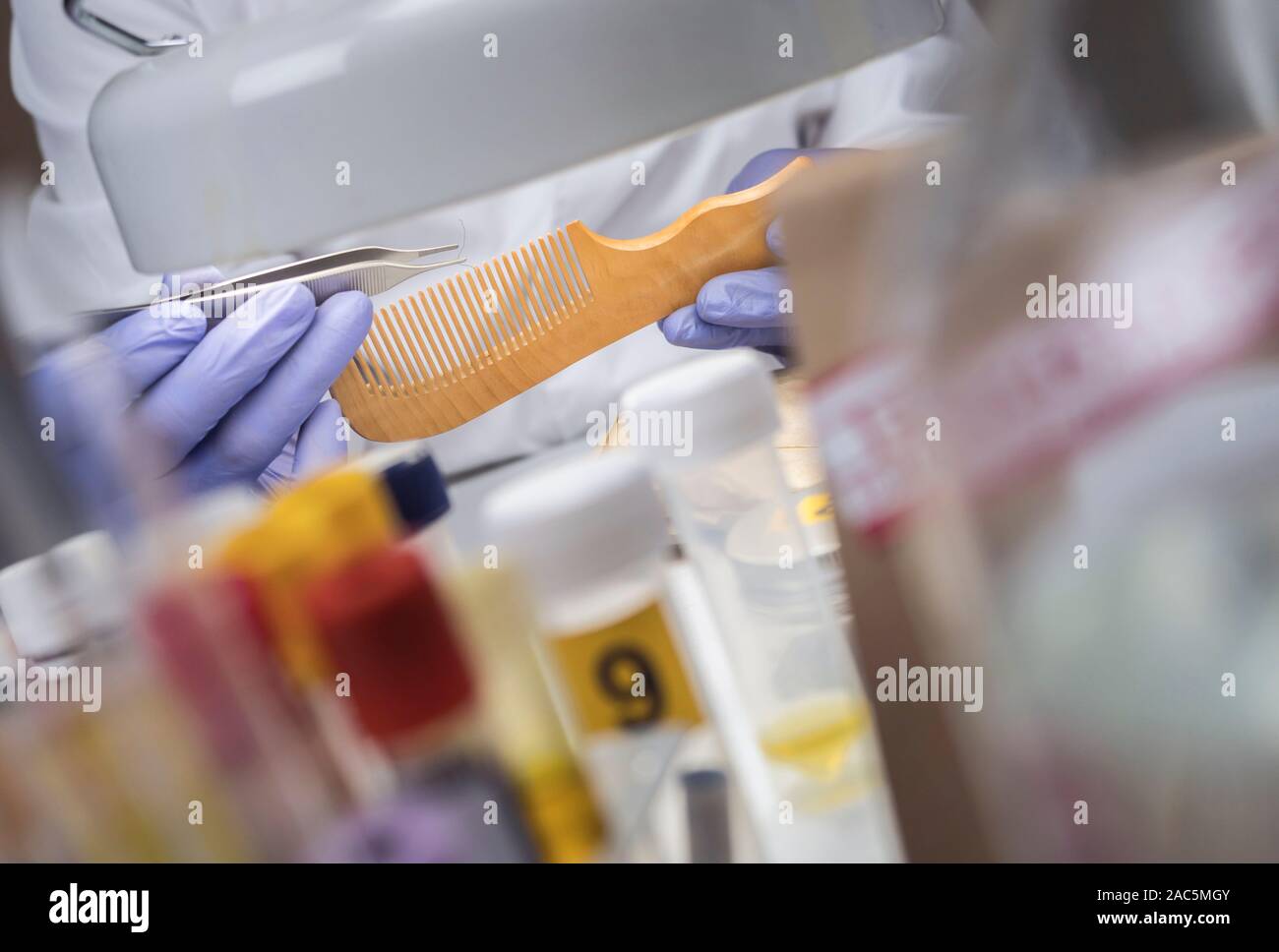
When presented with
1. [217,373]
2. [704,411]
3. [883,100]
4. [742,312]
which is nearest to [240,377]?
[217,373]

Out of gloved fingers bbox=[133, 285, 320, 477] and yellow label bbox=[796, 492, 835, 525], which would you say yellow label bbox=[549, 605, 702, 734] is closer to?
yellow label bbox=[796, 492, 835, 525]

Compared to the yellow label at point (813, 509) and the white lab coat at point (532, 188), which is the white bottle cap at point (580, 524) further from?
the white lab coat at point (532, 188)

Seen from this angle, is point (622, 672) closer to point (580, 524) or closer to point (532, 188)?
point (580, 524)

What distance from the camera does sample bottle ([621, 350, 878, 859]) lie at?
0.33m

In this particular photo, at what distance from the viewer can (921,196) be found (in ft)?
0.98

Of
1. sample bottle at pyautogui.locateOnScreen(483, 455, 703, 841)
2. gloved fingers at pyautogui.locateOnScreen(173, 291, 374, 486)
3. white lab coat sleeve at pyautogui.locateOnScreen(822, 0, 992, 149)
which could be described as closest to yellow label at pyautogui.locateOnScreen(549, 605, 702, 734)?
sample bottle at pyautogui.locateOnScreen(483, 455, 703, 841)

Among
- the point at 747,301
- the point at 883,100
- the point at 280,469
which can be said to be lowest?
the point at 280,469

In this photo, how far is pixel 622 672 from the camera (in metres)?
0.32

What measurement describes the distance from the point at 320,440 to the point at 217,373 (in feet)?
0.28

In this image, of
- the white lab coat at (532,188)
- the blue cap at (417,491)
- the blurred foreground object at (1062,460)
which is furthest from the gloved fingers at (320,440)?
the blurred foreground object at (1062,460)

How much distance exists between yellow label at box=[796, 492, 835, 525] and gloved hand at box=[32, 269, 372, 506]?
11.6 inches

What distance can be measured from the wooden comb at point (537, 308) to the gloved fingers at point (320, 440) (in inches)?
2.5

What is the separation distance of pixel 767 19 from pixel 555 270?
270 mm
